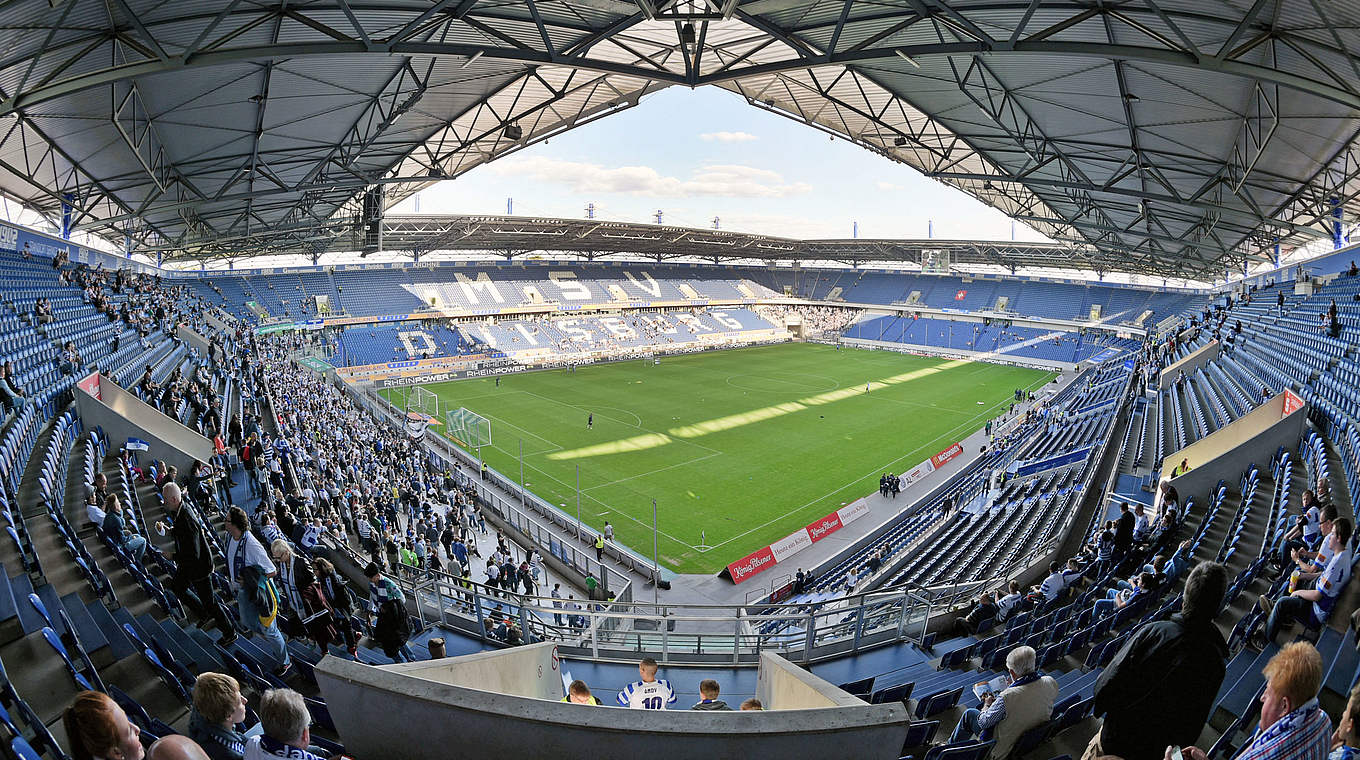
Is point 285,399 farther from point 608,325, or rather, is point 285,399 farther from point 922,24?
point 608,325

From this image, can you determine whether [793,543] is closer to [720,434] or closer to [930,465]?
[930,465]

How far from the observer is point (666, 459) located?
2673 cm

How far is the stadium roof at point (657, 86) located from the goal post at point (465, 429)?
33.6 feet

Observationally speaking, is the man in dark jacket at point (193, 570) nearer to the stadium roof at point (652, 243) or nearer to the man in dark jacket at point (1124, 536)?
the man in dark jacket at point (1124, 536)

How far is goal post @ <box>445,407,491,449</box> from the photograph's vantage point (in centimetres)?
2881

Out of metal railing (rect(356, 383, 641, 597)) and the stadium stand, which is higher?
the stadium stand

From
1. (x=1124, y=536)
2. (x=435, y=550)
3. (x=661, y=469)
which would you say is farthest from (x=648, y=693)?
(x=661, y=469)

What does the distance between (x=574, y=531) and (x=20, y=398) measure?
40.1 ft

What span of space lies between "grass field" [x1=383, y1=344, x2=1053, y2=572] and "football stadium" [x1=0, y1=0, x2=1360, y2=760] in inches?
12.6

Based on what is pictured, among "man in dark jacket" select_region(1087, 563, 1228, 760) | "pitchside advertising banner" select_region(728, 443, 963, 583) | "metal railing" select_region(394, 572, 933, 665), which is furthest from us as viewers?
"pitchside advertising banner" select_region(728, 443, 963, 583)

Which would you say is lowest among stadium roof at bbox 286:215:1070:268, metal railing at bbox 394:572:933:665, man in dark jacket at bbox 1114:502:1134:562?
metal railing at bbox 394:572:933:665

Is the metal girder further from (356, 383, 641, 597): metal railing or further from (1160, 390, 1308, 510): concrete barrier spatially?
(356, 383, 641, 597): metal railing

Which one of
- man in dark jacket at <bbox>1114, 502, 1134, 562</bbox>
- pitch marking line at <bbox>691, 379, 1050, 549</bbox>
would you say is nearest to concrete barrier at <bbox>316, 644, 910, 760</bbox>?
man in dark jacket at <bbox>1114, 502, 1134, 562</bbox>

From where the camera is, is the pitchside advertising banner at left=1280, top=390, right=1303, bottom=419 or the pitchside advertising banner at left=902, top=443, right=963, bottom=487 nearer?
the pitchside advertising banner at left=1280, top=390, right=1303, bottom=419
